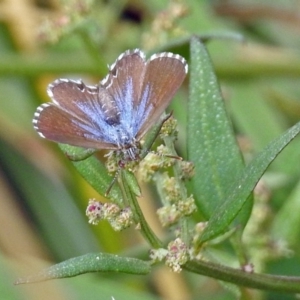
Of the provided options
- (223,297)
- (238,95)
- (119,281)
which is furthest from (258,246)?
(238,95)

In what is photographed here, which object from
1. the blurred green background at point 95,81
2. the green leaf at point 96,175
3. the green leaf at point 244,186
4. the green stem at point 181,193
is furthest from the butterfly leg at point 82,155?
the blurred green background at point 95,81

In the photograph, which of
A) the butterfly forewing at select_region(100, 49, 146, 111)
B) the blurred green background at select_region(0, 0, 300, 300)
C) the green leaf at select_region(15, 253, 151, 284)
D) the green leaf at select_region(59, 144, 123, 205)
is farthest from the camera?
the blurred green background at select_region(0, 0, 300, 300)

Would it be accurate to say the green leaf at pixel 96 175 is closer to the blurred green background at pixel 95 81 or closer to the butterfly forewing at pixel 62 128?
the butterfly forewing at pixel 62 128

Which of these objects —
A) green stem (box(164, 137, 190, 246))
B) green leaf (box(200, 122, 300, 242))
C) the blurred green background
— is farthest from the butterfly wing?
the blurred green background

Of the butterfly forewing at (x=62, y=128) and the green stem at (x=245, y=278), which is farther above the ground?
the butterfly forewing at (x=62, y=128)

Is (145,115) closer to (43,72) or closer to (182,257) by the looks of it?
(182,257)

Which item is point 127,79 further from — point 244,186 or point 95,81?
point 95,81

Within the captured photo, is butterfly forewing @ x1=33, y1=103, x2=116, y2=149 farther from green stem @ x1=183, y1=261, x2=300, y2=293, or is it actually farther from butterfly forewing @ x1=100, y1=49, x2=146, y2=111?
green stem @ x1=183, y1=261, x2=300, y2=293

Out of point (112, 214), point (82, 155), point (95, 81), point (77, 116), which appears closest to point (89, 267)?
point (112, 214)
